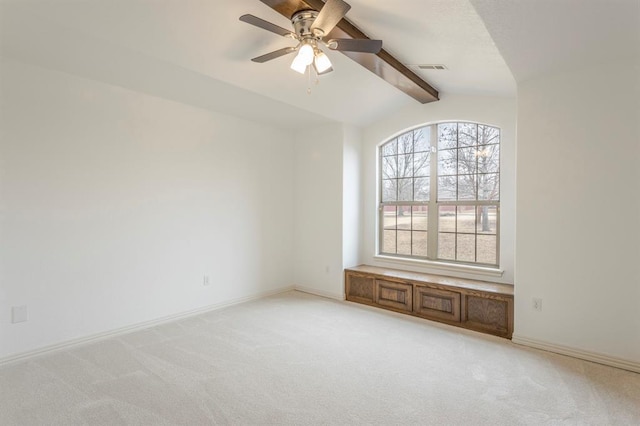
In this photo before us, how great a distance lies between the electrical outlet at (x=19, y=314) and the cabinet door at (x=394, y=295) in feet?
12.3

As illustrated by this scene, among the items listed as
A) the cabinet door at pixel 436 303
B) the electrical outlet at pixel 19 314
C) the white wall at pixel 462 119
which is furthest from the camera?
the white wall at pixel 462 119

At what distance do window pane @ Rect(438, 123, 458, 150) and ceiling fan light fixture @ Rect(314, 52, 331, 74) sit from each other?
8.31 ft

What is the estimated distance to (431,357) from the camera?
312 cm

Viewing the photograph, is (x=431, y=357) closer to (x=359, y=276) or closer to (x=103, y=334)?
(x=359, y=276)

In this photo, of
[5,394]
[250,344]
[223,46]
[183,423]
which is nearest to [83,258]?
[5,394]

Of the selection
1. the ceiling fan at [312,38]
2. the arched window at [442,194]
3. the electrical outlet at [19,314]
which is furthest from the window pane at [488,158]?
the electrical outlet at [19,314]

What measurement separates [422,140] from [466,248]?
1.64m

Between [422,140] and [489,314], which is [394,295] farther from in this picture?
[422,140]

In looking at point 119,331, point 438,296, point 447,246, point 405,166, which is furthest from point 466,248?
point 119,331

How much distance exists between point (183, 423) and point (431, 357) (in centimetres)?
210

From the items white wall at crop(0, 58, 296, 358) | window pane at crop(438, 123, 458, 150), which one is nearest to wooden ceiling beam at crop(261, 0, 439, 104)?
window pane at crop(438, 123, 458, 150)

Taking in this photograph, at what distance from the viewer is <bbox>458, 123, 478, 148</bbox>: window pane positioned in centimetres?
451

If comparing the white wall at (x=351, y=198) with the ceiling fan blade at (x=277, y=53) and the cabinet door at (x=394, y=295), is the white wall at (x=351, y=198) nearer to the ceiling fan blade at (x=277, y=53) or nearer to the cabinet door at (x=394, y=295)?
the cabinet door at (x=394, y=295)

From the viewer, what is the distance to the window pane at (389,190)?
5207mm
